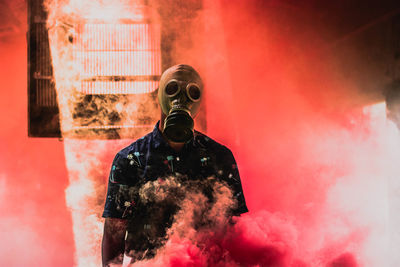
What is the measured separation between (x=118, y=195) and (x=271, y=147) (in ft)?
4.03

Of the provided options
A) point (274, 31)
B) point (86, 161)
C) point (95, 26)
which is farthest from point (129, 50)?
point (274, 31)

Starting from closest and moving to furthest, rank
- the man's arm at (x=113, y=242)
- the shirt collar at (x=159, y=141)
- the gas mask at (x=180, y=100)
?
the gas mask at (x=180, y=100)
the man's arm at (x=113, y=242)
the shirt collar at (x=159, y=141)

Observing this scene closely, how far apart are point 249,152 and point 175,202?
2.57 feet

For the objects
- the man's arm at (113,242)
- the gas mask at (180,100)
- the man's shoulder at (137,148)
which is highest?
the gas mask at (180,100)

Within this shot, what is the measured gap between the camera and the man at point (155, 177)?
1.75 metres

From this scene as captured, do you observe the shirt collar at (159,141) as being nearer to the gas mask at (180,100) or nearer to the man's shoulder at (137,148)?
the man's shoulder at (137,148)

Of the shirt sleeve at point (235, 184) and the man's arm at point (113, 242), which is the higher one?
the shirt sleeve at point (235, 184)

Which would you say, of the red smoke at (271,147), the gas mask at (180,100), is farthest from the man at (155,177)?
the red smoke at (271,147)

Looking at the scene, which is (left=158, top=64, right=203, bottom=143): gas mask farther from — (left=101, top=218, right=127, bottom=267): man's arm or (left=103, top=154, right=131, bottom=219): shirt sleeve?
(left=101, top=218, right=127, bottom=267): man's arm

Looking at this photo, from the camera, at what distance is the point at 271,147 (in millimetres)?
2371

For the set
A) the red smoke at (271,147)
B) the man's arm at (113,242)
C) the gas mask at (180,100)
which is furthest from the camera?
the red smoke at (271,147)

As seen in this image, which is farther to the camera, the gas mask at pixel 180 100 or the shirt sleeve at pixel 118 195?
the shirt sleeve at pixel 118 195

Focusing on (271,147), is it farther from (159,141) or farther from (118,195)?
(118,195)

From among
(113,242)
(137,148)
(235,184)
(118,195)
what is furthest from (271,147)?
(113,242)
